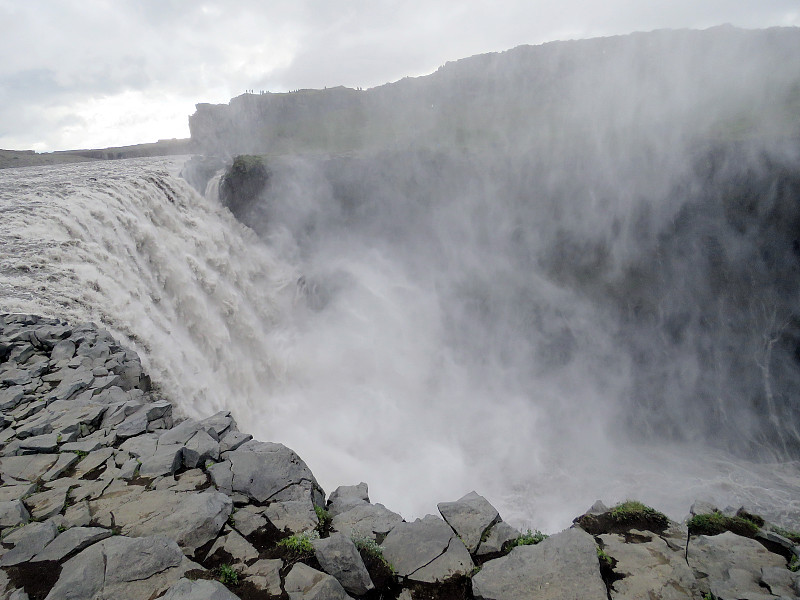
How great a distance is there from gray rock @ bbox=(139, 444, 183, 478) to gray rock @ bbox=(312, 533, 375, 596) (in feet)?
9.02

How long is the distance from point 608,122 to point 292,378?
38154 millimetres

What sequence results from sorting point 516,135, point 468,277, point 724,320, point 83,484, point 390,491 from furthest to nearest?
point 516,135
point 468,277
point 724,320
point 390,491
point 83,484

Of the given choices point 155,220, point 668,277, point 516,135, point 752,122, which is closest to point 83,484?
point 155,220

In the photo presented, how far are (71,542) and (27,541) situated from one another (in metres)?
0.42

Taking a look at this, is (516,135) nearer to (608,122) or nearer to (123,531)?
(608,122)

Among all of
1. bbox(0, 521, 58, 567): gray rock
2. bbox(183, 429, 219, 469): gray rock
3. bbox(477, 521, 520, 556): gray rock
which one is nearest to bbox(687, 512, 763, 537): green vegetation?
bbox(477, 521, 520, 556): gray rock

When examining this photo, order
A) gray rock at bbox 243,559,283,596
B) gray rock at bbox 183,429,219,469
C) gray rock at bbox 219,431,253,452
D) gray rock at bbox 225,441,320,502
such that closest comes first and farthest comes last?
gray rock at bbox 243,559,283,596, gray rock at bbox 225,441,320,502, gray rock at bbox 183,429,219,469, gray rock at bbox 219,431,253,452

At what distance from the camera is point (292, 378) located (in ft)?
73.0

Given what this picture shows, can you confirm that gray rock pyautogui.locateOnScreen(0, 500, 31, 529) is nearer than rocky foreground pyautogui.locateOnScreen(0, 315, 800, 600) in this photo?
No

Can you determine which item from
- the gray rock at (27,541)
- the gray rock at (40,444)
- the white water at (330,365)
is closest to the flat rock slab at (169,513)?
the gray rock at (27,541)

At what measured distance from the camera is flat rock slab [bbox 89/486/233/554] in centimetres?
464

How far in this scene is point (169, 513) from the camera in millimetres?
4938

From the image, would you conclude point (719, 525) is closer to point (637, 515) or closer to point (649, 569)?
point (637, 515)

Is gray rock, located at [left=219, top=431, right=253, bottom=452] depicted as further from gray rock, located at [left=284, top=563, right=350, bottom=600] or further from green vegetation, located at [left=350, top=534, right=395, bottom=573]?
gray rock, located at [left=284, top=563, right=350, bottom=600]
